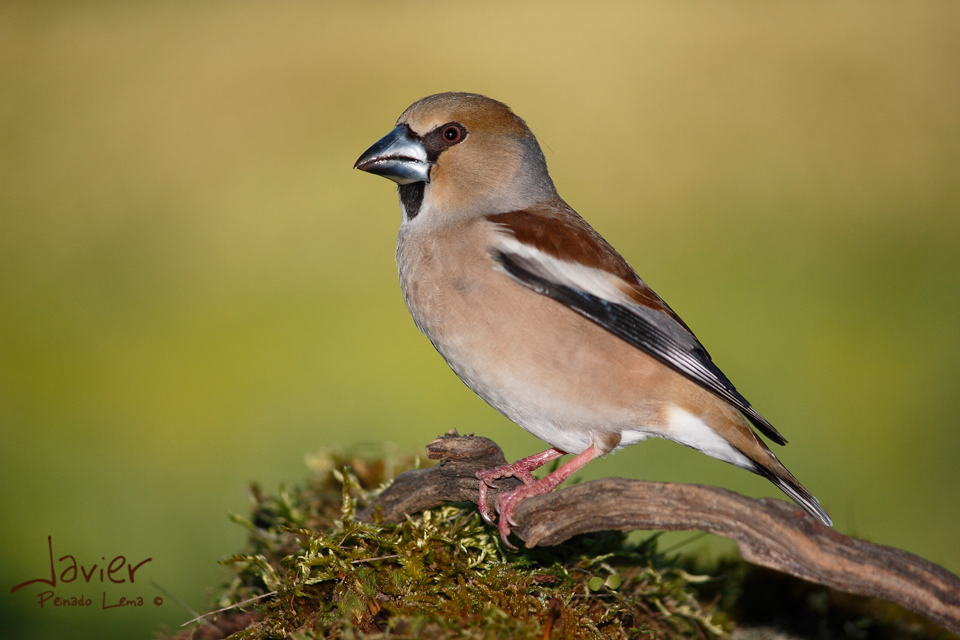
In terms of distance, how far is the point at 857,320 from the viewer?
7207 mm

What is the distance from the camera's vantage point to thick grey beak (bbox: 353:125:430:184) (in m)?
3.19

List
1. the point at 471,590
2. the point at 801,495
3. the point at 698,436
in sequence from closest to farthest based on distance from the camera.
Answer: the point at 471,590 → the point at 801,495 → the point at 698,436

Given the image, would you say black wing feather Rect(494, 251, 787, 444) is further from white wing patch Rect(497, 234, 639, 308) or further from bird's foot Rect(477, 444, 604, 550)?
bird's foot Rect(477, 444, 604, 550)

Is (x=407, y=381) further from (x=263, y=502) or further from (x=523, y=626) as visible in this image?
(x=523, y=626)

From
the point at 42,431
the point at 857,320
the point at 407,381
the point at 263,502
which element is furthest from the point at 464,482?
the point at 857,320

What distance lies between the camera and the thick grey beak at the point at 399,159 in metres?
3.19

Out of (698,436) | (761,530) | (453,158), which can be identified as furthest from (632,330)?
(453,158)

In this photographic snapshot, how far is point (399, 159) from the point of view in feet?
10.5

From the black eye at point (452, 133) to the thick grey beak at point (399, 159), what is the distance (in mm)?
111

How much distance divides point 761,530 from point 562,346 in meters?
0.93

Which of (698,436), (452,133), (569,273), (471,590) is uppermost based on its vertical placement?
(452,133)

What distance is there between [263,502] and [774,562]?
2.36m

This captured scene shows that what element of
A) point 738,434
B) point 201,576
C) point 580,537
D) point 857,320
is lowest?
point 201,576

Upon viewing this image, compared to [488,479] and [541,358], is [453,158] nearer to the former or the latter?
[541,358]
